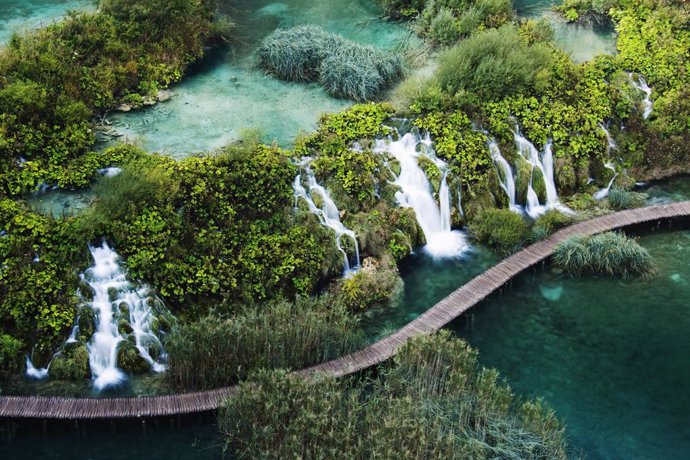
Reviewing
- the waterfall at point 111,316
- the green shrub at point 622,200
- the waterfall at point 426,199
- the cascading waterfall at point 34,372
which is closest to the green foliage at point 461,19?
the waterfall at point 426,199

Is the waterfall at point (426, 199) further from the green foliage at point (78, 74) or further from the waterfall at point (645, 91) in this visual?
the green foliage at point (78, 74)

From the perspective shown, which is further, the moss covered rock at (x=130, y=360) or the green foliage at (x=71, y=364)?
the moss covered rock at (x=130, y=360)

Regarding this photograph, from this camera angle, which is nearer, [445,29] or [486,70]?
[486,70]

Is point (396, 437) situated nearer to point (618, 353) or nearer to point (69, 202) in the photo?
point (618, 353)

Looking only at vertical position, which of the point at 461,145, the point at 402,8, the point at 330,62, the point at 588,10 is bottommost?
the point at 461,145

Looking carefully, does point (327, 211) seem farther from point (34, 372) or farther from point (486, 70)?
point (34, 372)

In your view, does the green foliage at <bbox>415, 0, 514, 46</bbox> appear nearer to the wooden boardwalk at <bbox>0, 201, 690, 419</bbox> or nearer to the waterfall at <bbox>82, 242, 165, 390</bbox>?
the wooden boardwalk at <bbox>0, 201, 690, 419</bbox>

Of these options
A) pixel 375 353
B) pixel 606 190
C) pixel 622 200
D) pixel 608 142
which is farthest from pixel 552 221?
pixel 375 353

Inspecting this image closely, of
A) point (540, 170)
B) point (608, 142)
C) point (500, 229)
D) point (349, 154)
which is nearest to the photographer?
point (500, 229)
